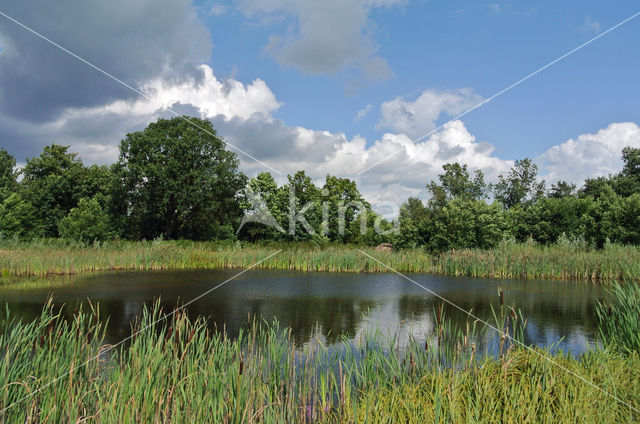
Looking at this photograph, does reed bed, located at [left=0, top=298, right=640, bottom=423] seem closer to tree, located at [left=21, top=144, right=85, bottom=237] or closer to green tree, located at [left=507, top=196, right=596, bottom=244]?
green tree, located at [left=507, top=196, right=596, bottom=244]

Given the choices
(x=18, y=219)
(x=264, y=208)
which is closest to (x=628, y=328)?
(x=264, y=208)

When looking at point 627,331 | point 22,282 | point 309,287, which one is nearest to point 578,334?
point 627,331

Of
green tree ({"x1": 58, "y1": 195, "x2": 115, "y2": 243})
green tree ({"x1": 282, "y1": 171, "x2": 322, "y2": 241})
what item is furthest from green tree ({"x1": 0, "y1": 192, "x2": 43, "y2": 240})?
green tree ({"x1": 282, "y1": 171, "x2": 322, "y2": 241})

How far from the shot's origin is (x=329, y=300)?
13258mm

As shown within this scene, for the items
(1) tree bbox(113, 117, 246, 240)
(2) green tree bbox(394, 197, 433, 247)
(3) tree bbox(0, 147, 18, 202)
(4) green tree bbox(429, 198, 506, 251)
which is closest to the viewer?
(4) green tree bbox(429, 198, 506, 251)

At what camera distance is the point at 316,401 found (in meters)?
4.25

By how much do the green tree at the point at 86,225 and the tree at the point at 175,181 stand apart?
2.65 metres

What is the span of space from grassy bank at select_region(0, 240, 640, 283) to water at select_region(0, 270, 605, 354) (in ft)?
5.39

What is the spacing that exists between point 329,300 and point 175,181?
2149 cm

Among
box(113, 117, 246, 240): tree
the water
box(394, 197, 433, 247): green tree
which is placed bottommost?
the water

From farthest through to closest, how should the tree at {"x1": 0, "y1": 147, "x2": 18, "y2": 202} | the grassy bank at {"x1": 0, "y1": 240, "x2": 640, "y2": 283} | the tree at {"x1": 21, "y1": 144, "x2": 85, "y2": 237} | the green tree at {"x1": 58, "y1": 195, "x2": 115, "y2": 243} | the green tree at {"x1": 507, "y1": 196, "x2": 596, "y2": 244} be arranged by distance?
1. the tree at {"x1": 0, "y1": 147, "x2": 18, "y2": 202}
2. the tree at {"x1": 21, "y1": 144, "x2": 85, "y2": 237}
3. the green tree at {"x1": 507, "y1": 196, "x2": 596, "y2": 244}
4. the green tree at {"x1": 58, "y1": 195, "x2": 115, "y2": 243}
5. the grassy bank at {"x1": 0, "y1": 240, "x2": 640, "y2": 283}

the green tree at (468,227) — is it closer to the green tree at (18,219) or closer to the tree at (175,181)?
the tree at (175,181)

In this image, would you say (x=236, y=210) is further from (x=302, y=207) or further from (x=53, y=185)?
(x=53, y=185)

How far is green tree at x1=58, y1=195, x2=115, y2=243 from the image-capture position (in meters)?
28.7
